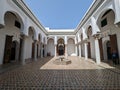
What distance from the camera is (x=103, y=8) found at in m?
6.94

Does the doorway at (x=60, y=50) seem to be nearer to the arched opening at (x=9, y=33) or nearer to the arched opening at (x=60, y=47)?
the arched opening at (x=60, y=47)

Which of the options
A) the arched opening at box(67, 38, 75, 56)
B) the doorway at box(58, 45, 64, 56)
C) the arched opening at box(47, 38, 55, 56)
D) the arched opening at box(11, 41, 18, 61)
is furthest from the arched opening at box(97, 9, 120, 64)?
the arched opening at box(47, 38, 55, 56)

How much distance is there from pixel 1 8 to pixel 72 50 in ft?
62.4

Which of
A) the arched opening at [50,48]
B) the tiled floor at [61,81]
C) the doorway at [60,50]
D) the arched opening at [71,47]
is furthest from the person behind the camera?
the doorway at [60,50]

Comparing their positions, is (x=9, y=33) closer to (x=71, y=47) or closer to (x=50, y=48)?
(x=50, y=48)

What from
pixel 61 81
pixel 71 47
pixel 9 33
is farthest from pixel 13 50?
pixel 71 47

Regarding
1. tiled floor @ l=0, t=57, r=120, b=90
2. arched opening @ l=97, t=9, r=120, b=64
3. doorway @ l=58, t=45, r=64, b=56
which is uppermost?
arched opening @ l=97, t=9, r=120, b=64

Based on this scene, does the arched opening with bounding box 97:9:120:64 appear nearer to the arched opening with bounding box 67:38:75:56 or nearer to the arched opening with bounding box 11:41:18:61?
the arched opening with bounding box 11:41:18:61

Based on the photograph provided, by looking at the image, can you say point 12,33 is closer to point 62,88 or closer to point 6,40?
point 6,40

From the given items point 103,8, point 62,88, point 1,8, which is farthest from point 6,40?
point 103,8

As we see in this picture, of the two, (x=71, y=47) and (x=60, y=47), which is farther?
(x=60, y=47)

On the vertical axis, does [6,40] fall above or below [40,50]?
above

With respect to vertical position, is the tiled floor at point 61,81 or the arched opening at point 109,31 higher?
the arched opening at point 109,31

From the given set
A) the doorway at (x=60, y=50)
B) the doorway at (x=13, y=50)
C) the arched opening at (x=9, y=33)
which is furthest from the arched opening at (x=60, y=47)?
the doorway at (x=13, y=50)
